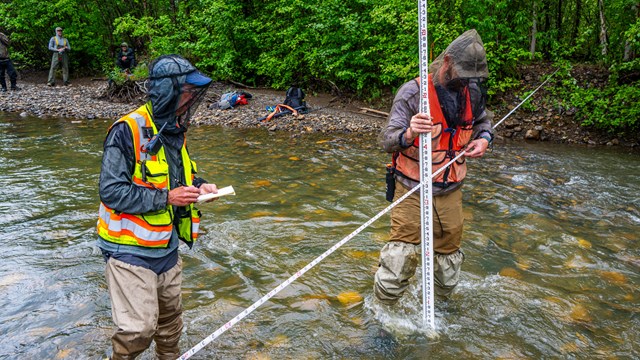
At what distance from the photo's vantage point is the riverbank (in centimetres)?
1223

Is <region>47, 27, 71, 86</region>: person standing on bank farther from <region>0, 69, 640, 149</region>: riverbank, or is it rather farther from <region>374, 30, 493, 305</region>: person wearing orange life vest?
<region>374, 30, 493, 305</region>: person wearing orange life vest

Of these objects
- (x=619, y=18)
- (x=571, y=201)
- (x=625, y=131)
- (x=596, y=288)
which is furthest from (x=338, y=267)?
(x=619, y=18)

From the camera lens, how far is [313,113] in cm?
1523

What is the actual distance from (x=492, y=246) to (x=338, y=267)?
2.12m

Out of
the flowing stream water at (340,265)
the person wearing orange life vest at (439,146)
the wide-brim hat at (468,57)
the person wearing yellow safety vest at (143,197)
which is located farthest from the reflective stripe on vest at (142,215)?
the wide-brim hat at (468,57)

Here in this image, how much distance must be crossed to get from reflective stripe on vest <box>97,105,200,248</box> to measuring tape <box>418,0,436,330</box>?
1.95m

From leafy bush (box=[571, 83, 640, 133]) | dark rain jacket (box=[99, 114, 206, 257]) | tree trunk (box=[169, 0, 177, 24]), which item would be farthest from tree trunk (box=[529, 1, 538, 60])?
tree trunk (box=[169, 0, 177, 24])

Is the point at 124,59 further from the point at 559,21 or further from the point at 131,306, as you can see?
the point at 131,306

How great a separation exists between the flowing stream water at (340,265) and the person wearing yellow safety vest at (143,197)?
49.3 inches

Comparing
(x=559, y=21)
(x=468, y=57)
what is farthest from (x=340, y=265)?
(x=559, y=21)

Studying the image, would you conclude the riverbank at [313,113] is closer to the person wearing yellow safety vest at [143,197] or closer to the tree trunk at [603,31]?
the tree trunk at [603,31]

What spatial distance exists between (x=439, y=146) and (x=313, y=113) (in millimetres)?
11413

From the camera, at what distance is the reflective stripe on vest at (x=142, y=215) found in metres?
3.05

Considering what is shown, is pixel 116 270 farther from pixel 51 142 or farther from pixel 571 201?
pixel 51 142
